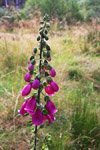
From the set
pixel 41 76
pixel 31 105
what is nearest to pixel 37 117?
pixel 31 105

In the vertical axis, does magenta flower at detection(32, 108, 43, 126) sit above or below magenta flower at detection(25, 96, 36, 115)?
below

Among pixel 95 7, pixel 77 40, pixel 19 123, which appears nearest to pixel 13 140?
pixel 19 123

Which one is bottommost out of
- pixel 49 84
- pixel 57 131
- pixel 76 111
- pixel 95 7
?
pixel 57 131

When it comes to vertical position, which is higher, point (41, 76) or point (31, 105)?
point (41, 76)

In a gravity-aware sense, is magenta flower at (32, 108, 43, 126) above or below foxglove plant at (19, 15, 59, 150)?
below

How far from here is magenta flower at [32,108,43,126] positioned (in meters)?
0.89

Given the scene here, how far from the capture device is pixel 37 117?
0.90 m

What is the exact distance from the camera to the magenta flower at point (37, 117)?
889 millimetres

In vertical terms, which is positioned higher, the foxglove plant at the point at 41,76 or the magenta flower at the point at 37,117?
the foxglove plant at the point at 41,76

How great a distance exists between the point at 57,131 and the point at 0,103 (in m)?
0.85

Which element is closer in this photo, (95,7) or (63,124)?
(63,124)

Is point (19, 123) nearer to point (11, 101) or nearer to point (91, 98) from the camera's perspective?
point (11, 101)

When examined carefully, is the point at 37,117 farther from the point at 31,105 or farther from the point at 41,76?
the point at 41,76

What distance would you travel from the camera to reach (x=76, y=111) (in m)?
2.04
